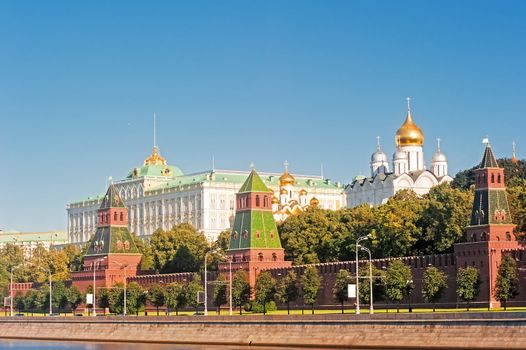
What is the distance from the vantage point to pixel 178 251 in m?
146

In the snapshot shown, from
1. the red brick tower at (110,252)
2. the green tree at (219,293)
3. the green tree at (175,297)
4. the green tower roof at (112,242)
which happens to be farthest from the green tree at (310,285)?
the green tower roof at (112,242)

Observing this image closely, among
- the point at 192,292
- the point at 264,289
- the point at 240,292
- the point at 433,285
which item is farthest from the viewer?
the point at 192,292

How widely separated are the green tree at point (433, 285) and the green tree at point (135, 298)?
33198 mm

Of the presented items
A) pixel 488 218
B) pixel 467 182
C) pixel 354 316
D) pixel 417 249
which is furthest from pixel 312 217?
pixel 354 316

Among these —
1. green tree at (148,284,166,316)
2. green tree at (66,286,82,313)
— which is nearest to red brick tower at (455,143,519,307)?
green tree at (148,284,166,316)

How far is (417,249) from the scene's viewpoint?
118 metres

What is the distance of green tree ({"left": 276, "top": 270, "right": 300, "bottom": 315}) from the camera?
355 feet

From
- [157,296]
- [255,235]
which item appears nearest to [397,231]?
[255,235]

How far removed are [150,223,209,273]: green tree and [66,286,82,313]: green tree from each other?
14.1m

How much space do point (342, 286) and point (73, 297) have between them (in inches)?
1586

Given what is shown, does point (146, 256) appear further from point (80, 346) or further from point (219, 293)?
point (80, 346)

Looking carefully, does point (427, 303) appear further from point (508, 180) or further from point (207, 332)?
point (508, 180)

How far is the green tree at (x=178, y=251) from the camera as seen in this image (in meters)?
144

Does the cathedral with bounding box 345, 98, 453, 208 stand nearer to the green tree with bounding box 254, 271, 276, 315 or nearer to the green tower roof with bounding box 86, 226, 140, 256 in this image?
the green tower roof with bounding box 86, 226, 140, 256
